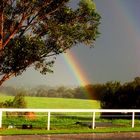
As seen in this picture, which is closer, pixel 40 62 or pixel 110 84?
pixel 40 62

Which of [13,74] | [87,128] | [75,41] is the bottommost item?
[87,128]

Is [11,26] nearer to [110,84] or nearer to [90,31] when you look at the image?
[90,31]

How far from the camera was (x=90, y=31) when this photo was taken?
35906 millimetres

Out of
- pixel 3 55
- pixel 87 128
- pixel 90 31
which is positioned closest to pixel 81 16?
pixel 90 31

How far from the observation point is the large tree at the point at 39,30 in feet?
112

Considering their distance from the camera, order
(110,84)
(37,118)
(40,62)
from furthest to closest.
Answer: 1. (110,84)
2. (40,62)
3. (37,118)

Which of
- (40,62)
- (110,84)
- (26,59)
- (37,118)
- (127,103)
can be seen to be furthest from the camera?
(110,84)

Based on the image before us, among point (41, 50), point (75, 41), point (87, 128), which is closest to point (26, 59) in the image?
point (41, 50)

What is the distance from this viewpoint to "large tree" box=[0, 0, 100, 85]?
34062mm

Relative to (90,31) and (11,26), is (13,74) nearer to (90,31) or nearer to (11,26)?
(11,26)

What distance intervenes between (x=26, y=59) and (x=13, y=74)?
1817mm

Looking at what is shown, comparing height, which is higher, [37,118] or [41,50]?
[41,50]

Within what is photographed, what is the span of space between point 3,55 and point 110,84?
18.3 metres

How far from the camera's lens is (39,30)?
3550 cm
